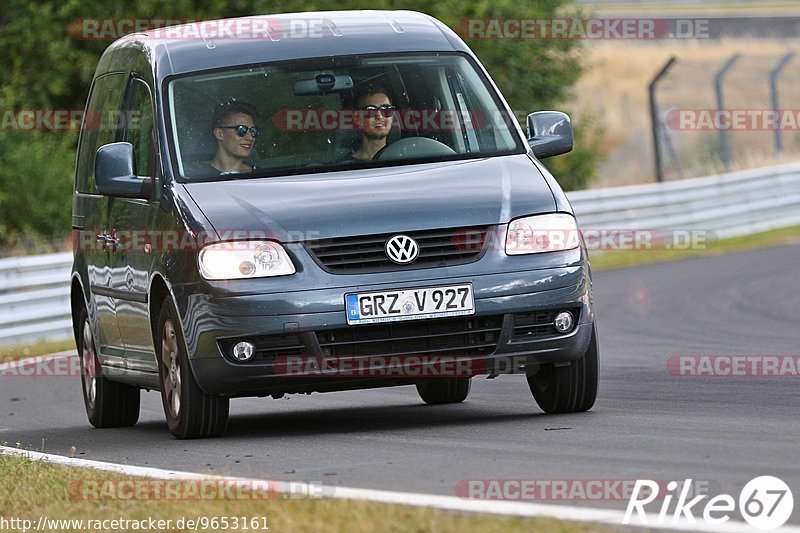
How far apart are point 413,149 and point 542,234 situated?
1.07m

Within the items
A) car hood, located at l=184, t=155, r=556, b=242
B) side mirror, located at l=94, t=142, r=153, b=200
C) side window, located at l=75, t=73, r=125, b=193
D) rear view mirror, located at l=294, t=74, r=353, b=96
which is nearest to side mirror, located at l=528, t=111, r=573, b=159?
car hood, located at l=184, t=155, r=556, b=242

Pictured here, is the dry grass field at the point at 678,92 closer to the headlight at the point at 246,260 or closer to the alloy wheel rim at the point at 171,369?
the alloy wheel rim at the point at 171,369

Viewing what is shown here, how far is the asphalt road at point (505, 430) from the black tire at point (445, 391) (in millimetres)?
96

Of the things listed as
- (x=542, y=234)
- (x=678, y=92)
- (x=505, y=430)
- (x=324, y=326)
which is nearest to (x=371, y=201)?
(x=324, y=326)

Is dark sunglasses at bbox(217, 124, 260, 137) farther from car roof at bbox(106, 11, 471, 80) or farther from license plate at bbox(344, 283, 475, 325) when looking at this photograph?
license plate at bbox(344, 283, 475, 325)

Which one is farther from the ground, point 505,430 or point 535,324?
point 535,324

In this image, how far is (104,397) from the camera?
11.1 metres

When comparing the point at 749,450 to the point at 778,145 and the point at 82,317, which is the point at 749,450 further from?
the point at 778,145

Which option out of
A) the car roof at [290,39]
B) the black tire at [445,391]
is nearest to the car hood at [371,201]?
the car roof at [290,39]

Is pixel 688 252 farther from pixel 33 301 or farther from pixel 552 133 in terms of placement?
pixel 552 133

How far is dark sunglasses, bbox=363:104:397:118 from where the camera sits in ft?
31.3

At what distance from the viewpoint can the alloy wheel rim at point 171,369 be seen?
29.7 feet

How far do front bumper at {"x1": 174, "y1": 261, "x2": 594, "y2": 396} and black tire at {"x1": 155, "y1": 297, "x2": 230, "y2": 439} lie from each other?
0.50 feet

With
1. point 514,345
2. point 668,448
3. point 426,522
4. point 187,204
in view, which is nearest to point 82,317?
point 187,204
